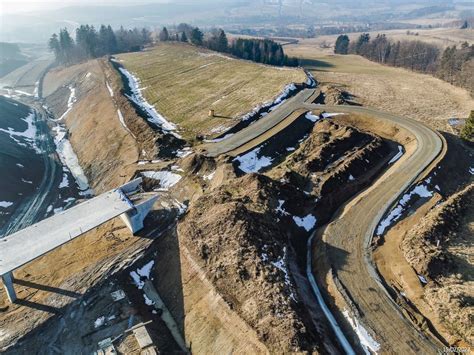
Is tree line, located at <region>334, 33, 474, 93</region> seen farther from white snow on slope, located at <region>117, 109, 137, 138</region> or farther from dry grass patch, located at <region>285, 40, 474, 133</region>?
white snow on slope, located at <region>117, 109, 137, 138</region>

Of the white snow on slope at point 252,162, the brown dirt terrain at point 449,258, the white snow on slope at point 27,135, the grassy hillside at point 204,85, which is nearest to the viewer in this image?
the brown dirt terrain at point 449,258

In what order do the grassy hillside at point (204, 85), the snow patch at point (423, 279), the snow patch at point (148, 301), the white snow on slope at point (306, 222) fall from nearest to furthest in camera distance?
1. the snow patch at point (423, 279)
2. the snow patch at point (148, 301)
3. the white snow on slope at point (306, 222)
4. the grassy hillside at point (204, 85)

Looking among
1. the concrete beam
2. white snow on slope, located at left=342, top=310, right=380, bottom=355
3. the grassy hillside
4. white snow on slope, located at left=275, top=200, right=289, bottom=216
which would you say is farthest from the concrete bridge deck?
white snow on slope, located at left=342, top=310, right=380, bottom=355

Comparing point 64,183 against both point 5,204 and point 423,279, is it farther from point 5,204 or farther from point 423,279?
point 423,279

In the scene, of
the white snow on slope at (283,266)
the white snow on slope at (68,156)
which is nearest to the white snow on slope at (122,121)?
the white snow on slope at (68,156)

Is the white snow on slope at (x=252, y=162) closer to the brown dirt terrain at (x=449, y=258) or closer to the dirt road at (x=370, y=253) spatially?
the dirt road at (x=370, y=253)

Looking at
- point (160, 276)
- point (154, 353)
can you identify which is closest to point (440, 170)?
point (160, 276)

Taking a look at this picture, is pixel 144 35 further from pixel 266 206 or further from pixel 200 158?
pixel 266 206
